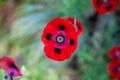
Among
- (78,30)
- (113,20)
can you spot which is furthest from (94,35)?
(78,30)

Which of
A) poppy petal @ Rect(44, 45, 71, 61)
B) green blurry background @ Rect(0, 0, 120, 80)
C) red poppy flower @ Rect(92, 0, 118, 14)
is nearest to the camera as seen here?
poppy petal @ Rect(44, 45, 71, 61)

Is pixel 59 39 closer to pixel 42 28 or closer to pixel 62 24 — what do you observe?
pixel 62 24

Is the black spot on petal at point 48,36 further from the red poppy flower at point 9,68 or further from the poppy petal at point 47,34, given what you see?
the red poppy flower at point 9,68

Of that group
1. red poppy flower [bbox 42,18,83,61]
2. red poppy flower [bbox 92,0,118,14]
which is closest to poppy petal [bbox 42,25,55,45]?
red poppy flower [bbox 42,18,83,61]

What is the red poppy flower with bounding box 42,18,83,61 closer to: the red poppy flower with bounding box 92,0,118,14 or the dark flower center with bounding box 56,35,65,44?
the dark flower center with bounding box 56,35,65,44

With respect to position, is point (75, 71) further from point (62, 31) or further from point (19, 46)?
point (62, 31)
